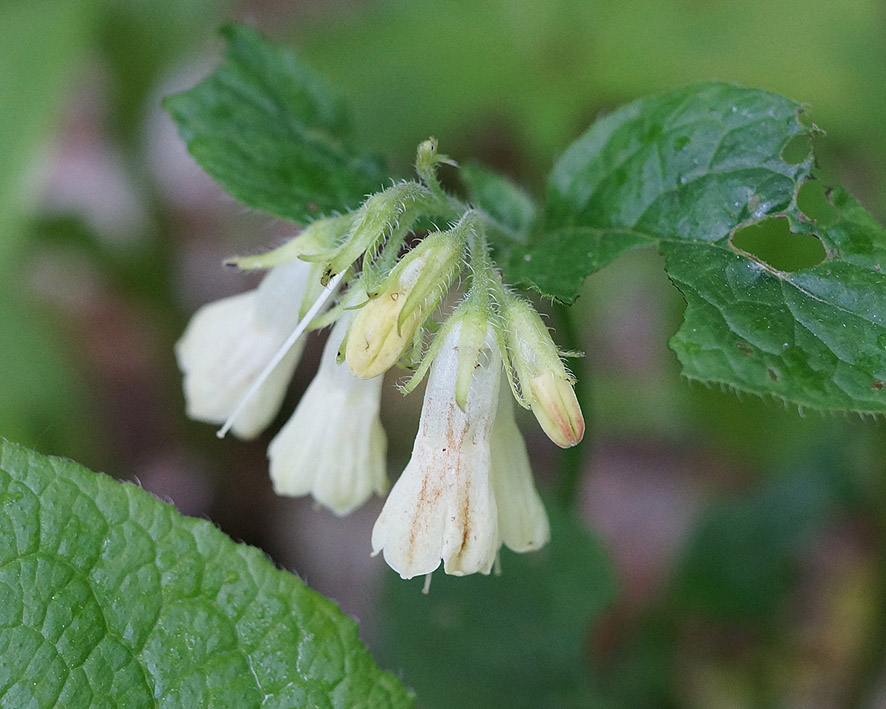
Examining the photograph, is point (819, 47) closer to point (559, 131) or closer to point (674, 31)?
point (674, 31)

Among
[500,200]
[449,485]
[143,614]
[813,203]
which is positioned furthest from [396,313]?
[813,203]

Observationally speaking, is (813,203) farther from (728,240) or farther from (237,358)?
(237,358)

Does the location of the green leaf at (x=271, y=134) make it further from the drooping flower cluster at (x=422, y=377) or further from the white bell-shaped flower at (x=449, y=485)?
the white bell-shaped flower at (x=449, y=485)

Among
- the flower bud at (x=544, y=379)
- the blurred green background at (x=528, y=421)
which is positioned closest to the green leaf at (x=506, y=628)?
the blurred green background at (x=528, y=421)

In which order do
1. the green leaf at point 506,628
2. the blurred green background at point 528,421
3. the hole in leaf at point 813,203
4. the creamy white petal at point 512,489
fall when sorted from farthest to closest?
the hole in leaf at point 813,203
the blurred green background at point 528,421
the green leaf at point 506,628
the creamy white petal at point 512,489

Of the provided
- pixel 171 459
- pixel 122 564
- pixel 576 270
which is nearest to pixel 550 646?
pixel 576 270

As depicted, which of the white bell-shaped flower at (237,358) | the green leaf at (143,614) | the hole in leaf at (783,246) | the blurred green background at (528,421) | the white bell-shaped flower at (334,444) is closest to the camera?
the green leaf at (143,614)
